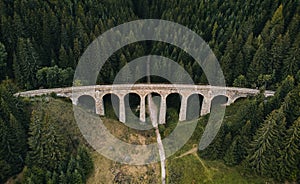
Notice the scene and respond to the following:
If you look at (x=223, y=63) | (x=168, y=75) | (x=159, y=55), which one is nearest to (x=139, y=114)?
(x=168, y=75)

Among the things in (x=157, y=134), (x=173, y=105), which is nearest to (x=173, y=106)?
(x=173, y=105)

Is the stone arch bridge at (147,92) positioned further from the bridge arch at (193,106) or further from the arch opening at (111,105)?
the arch opening at (111,105)

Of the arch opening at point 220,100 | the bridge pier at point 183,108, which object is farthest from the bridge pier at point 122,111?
the arch opening at point 220,100

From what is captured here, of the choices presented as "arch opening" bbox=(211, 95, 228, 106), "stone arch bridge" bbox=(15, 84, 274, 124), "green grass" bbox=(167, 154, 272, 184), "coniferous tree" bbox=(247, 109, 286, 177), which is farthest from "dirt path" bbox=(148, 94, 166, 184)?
"coniferous tree" bbox=(247, 109, 286, 177)

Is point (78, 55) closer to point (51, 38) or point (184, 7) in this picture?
point (51, 38)

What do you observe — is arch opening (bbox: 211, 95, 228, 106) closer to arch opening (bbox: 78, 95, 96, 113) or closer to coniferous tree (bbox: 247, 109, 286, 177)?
coniferous tree (bbox: 247, 109, 286, 177)

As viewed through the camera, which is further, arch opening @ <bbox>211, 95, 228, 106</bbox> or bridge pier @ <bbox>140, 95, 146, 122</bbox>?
arch opening @ <bbox>211, 95, 228, 106</bbox>
